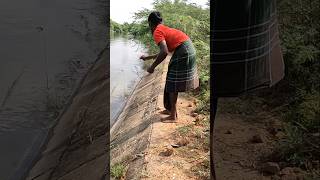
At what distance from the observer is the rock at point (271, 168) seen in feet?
14.6

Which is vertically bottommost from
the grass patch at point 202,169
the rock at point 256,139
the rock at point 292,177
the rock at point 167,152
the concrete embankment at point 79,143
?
the concrete embankment at point 79,143

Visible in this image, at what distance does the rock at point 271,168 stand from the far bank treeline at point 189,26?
2.82m

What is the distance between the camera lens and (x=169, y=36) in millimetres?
6070

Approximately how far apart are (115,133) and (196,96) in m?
1.65

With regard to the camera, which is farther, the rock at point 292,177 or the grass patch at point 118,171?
the grass patch at point 118,171

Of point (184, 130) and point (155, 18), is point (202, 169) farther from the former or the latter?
point (155, 18)

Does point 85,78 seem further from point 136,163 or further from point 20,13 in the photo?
point 136,163

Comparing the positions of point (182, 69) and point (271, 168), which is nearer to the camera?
point (271, 168)

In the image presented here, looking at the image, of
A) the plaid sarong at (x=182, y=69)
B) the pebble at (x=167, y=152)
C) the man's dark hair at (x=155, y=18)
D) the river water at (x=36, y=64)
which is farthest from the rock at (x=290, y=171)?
the river water at (x=36, y=64)

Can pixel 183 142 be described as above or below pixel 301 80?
below

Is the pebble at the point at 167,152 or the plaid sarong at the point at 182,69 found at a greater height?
the plaid sarong at the point at 182,69

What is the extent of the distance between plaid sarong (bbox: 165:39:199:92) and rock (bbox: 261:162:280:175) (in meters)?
1.98

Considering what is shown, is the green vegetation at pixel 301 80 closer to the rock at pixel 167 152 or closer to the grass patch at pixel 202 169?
the grass patch at pixel 202 169

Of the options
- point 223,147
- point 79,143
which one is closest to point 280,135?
point 223,147
